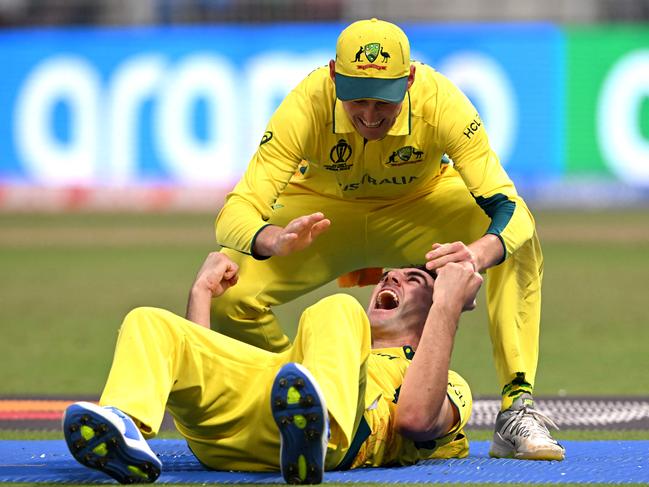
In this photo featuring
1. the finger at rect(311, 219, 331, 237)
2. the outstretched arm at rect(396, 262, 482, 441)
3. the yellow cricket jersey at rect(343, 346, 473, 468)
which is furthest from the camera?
the finger at rect(311, 219, 331, 237)

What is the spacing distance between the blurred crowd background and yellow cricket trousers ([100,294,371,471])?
2033cm

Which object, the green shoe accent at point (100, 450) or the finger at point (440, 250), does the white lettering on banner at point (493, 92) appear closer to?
the finger at point (440, 250)

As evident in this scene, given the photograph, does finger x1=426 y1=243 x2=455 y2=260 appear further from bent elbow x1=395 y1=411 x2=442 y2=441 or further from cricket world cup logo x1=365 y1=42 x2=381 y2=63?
cricket world cup logo x1=365 y1=42 x2=381 y2=63

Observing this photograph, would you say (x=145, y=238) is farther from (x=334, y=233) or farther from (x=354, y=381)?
(x=354, y=381)

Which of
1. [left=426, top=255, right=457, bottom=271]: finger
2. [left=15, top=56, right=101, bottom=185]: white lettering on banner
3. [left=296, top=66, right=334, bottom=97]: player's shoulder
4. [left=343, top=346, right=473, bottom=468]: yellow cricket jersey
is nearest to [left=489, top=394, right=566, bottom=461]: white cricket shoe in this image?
[left=343, top=346, right=473, bottom=468]: yellow cricket jersey

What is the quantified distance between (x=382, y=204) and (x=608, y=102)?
54.0 feet

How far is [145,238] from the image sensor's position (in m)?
21.3

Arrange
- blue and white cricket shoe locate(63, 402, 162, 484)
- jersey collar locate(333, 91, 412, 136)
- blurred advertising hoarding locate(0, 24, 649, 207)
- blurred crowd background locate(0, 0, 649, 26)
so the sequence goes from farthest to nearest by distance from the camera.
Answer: blurred crowd background locate(0, 0, 649, 26) → blurred advertising hoarding locate(0, 24, 649, 207) → jersey collar locate(333, 91, 412, 136) → blue and white cricket shoe locate(63, 402, 162, 484)

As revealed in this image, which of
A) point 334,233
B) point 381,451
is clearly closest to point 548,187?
point 334,233

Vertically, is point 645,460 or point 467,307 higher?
point 467,307

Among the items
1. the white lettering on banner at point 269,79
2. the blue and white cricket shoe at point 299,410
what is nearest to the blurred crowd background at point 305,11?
the white lettering on banner at point 269,79

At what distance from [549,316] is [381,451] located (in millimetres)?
7032

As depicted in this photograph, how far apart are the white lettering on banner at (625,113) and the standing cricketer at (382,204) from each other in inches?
633

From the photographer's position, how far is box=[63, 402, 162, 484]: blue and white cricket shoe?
5270mm
